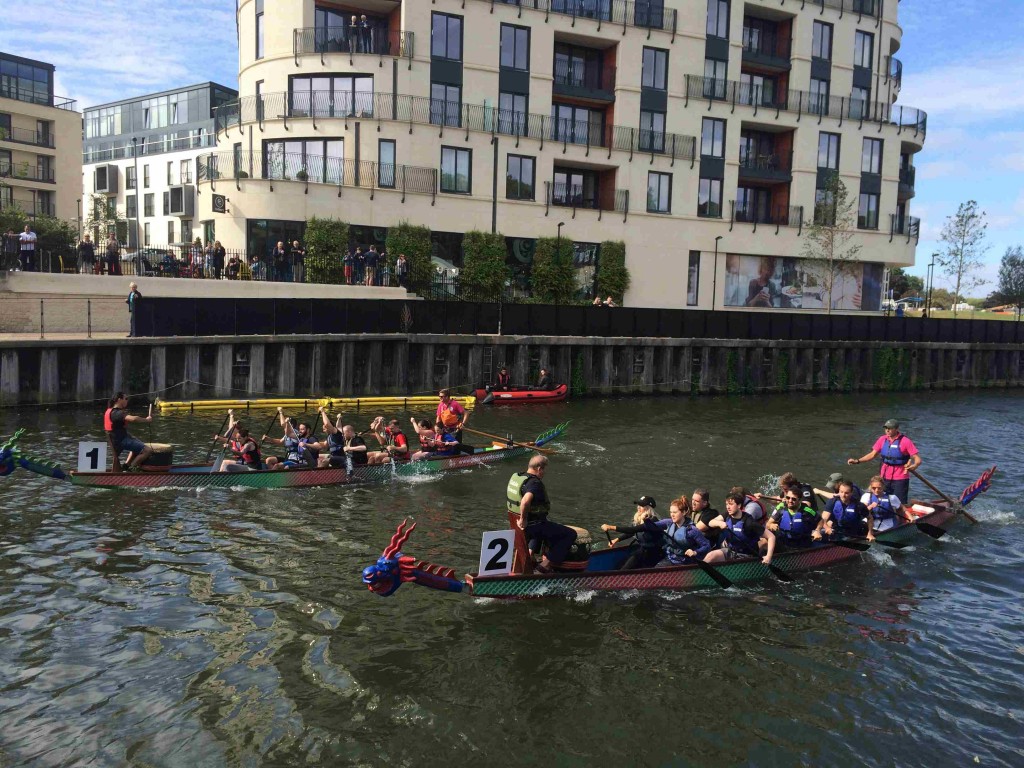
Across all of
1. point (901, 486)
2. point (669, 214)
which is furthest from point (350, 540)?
point (669, 214)

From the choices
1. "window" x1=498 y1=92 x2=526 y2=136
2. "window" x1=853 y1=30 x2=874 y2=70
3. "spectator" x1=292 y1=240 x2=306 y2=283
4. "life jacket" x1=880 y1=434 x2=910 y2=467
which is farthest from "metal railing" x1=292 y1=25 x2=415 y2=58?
"life jacket" x1=880 y1=434 x2=910 y2=467

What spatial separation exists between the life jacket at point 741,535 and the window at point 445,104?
115ft

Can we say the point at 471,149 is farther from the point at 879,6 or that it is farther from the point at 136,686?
the point at 136,686

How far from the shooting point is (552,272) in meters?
45.7

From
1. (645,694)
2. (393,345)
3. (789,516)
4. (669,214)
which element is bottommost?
(645,694)

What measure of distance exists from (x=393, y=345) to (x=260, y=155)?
48.9 feet

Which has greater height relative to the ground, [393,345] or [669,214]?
[669,214]

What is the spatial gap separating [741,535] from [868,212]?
50213mm

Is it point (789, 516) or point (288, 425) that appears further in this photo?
point (288, 425)

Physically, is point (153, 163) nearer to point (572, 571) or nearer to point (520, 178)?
point (520, 178)

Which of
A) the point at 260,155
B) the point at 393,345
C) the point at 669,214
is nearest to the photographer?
the point at 393,345

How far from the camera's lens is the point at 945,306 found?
Result: 10456 centimetres

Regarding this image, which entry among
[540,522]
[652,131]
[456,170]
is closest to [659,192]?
[652,131]

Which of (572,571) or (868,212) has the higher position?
(868,212)
